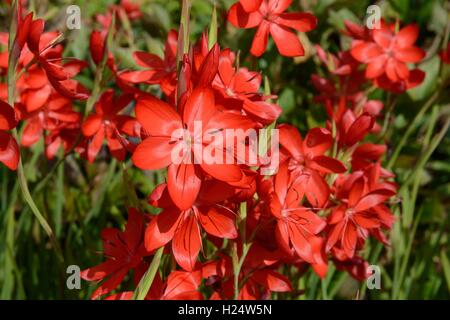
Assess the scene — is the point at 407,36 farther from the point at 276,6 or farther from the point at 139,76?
the point at 139,76

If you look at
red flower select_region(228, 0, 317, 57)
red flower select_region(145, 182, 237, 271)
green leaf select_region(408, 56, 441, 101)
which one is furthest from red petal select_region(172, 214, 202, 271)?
green leaf select_region(408, 56, 441, 101)

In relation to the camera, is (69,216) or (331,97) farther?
(69,216)

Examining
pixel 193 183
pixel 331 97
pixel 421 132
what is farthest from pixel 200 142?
pixel 421 132

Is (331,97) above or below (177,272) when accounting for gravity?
above

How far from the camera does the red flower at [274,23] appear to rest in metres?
1.05

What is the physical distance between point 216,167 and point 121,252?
Answer: 301mm

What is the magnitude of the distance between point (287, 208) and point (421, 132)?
143 cm

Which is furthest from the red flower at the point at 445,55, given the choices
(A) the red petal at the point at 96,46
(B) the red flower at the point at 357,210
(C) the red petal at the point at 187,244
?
(C) the red petal at the point at 187,244

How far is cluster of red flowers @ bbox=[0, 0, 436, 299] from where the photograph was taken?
81cm

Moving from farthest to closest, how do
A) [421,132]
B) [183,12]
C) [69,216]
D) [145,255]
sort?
[421,132]
[69,216]
[145,255]
[183,12]

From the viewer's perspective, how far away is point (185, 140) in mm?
Result: 832

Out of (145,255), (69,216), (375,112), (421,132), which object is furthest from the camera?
(421,132)
